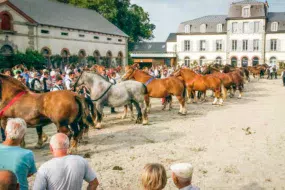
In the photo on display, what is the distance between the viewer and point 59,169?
10.9 feet

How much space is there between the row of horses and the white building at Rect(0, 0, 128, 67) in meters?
16.9

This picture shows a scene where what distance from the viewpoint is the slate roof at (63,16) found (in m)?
29.9

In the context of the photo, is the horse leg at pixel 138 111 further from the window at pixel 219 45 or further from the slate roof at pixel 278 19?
the slate roof at pixel 278 19

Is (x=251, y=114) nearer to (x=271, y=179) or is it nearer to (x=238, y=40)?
(x=271, y=179)

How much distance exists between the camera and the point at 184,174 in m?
3.16

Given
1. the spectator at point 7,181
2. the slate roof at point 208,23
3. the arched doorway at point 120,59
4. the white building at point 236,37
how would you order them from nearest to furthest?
the spectator at point 7,181 → the arched doorway at point 120,59 → the white building at point 236,37 → the slate roof at point 208,23

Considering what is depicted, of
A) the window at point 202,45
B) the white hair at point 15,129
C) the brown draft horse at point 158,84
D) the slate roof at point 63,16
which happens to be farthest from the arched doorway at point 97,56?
the white hair at point 15,129

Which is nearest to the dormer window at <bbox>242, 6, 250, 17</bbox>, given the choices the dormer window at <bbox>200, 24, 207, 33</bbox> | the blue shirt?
the dormer window at <bbox>200, 24, 207, 33</bbox>

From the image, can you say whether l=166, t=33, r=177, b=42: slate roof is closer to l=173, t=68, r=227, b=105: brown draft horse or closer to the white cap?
l=173, t=68, r=227, b=105: brown draft horse

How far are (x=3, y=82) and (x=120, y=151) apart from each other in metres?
3.38

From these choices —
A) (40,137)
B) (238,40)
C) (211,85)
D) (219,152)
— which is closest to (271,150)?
(219,152)

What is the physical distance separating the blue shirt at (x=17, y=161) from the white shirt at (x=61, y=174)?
0.91ft

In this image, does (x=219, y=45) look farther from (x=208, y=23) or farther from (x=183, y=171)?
(x=183, y=171)

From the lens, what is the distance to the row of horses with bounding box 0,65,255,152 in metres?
7.52
